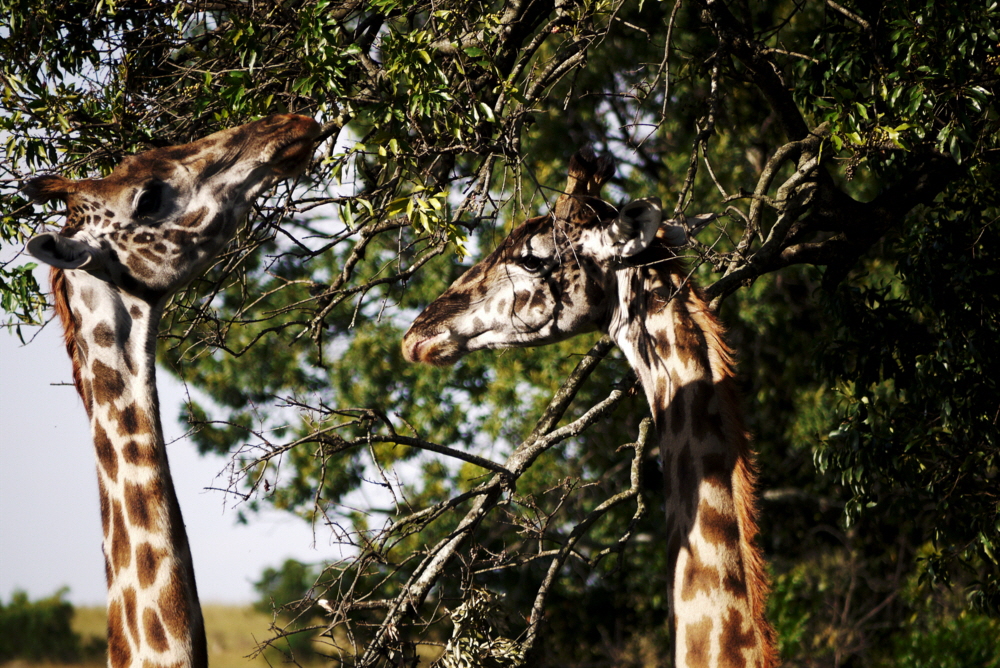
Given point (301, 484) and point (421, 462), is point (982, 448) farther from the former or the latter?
point (301, 484)

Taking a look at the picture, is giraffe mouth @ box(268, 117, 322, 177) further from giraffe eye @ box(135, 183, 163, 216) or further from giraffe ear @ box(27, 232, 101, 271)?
giraffe ear @ box(27, 232, 101, 271)

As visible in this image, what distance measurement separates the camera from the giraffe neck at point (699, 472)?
10.2ft

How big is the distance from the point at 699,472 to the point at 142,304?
221cm

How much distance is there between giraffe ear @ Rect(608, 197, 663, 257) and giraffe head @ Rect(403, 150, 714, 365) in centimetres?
2

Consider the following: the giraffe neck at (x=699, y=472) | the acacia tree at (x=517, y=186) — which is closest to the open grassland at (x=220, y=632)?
the acacia tree at (x=517, y=186)

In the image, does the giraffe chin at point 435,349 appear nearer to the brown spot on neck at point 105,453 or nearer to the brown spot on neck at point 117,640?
the brown spot on neck at point 105,453

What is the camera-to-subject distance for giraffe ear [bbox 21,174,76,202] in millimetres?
3523

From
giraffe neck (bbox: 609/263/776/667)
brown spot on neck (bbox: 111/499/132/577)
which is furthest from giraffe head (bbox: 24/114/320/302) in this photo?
giraffe neck (bbox: 609/263/776/667)

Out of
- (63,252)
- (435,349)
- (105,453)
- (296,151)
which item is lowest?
(105,453)

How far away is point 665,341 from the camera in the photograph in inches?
140

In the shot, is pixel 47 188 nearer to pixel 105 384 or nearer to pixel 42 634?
pixel 105 384

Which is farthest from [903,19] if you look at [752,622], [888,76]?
[752,622]

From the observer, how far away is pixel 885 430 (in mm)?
4879

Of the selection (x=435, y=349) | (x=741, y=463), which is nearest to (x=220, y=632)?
(x=435, y=349)
